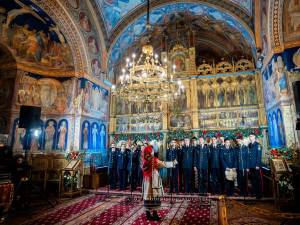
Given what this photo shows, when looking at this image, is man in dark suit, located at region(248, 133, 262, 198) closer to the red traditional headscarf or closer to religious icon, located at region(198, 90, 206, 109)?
the red traditional headscarf

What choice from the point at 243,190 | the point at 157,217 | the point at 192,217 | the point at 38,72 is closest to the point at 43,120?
the point at 38,72

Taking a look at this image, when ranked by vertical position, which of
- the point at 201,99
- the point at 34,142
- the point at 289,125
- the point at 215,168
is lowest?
the point at 215,168

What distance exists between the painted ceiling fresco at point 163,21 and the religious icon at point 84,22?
7.29 feet

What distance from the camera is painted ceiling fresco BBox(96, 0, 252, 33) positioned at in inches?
511

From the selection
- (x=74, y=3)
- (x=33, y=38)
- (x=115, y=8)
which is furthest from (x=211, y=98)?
(x=33, y=38)

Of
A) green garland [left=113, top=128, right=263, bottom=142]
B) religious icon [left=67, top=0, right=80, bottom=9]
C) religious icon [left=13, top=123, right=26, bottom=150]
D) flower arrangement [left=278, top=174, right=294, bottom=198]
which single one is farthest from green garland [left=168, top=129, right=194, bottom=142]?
religious icon [left=67, top=0, right=80, bottom=9]

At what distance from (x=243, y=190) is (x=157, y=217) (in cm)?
450

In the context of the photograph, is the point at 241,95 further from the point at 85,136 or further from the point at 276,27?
the point at 85,136

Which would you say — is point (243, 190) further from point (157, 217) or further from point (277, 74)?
point (277, 74)

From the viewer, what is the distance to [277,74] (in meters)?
9.29

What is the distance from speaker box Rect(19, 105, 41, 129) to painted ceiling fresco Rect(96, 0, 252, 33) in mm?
8403

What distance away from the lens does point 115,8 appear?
1345cm

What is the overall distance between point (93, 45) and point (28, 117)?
7012 mm

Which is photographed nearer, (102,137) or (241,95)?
(241,95)
